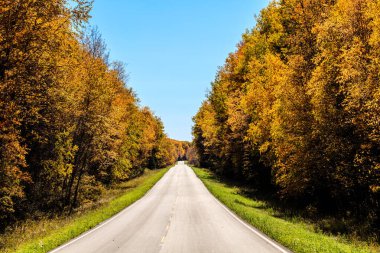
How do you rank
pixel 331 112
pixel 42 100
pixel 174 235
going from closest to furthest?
pixel 174 235
pixel 42 100
pixel 331 112

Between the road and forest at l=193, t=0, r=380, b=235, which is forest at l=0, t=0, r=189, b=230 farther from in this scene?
forest at l=193, t=0, r=380, b=235

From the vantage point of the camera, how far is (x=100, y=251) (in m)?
10.3

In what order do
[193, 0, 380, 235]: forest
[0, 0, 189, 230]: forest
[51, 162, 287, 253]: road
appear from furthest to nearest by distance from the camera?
[193, 0, 380, 235]: forest → [0, 0, 189, 230]: forest → [51, 162, 287, 253]: road

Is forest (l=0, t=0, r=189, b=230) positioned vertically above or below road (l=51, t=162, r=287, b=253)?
above

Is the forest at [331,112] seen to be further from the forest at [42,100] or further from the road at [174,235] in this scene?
the forest at [42,100]

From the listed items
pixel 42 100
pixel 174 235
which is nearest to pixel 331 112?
pixel 174 235

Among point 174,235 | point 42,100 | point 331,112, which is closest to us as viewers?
point 174,235

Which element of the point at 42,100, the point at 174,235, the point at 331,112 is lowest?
the point at 174,235

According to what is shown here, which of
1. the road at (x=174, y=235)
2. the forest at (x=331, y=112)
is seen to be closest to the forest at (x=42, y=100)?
the road at (x=174, y=235)

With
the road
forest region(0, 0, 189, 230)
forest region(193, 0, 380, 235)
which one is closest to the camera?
the road

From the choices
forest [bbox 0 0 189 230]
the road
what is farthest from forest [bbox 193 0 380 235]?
forest [bbox 0 0 189 230]

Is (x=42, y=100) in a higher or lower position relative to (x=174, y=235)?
higher

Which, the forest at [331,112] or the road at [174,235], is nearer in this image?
the road at [174,235]

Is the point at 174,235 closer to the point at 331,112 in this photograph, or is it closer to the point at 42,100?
the point at 42,100
